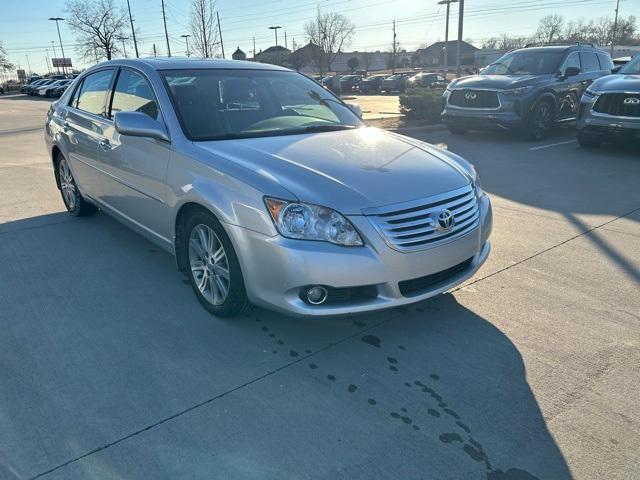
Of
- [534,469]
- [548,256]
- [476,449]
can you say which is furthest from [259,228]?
[548,256]

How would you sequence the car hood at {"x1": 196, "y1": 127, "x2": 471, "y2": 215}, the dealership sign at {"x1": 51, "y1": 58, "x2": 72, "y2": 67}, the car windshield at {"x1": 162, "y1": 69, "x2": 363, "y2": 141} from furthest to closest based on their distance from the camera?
1. the dealership sign at {"x1": 51, "y1": 58, "x2": 72, "y2": 67}
2. the car windshield at {"x1": 162, "y1": 69, "x2": 363, "y2": 141}
3. the car hood at {"x1": 196, "y1": 127, "x2": 471, "y2": 215}

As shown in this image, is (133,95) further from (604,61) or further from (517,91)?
(604,61)

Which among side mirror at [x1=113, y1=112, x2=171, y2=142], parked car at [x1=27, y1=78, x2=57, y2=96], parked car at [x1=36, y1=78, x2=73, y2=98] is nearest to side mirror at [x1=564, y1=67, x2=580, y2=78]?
side mirror at [x1=113, y1=112, x2=171, y2=142]

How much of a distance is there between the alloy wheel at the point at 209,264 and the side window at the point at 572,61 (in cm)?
1035

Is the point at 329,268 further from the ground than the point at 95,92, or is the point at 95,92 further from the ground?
the point at 95,92

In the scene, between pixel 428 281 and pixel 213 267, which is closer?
pixel 428 281

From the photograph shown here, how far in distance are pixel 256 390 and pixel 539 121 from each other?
32.8 feet

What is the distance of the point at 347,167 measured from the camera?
10.6 feet

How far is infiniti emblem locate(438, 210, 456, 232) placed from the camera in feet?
10.1

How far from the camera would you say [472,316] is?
3564 millimetres

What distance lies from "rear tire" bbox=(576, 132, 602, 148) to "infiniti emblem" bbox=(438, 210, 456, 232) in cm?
754

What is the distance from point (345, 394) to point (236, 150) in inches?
65.6

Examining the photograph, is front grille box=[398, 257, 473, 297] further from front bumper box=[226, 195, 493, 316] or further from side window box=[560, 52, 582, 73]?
side window box=[560, 52, 582, 73]

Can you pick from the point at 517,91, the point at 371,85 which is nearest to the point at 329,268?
the point at 517,91
